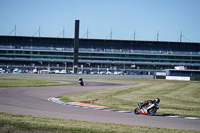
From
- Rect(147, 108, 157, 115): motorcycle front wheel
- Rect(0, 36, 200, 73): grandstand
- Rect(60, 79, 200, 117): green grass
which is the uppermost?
Rect(0, 36, 200, 73): grandstand

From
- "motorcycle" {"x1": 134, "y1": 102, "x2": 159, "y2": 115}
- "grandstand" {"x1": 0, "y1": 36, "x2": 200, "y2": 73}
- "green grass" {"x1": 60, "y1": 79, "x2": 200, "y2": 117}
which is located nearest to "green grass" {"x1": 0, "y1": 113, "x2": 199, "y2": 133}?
"motorcycle" {"x1": 134, "y1": 102, "x2": 159, "y2": 115}

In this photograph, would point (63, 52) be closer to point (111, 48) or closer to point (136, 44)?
point (111, 48)

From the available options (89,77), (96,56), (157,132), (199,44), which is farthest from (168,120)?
(199,44)

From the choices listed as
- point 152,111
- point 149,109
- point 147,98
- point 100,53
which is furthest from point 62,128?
point 100,53

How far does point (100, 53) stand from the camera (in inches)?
4267

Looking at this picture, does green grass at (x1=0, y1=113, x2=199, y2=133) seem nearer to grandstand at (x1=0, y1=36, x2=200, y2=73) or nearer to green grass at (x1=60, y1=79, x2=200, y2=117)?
green grass at (x1=60, y1=79, x2=200, y2=117)

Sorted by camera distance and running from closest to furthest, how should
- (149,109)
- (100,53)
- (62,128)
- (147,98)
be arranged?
(62,128)
(149,109)
(147,98)
(100,53)

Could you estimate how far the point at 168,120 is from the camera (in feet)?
44.7

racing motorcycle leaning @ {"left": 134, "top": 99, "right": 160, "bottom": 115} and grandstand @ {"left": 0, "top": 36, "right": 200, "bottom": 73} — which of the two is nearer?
racing motorcycle leaning @ {"left": 134, "top": 99, "right": 160, "bottom": 115}

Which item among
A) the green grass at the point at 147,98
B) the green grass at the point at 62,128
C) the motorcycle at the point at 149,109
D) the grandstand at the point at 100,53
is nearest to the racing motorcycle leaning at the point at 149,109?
the motorcycle at the point at 149,109

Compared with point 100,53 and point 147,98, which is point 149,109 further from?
point 100,53

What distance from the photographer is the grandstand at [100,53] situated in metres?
105

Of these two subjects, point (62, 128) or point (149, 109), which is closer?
point (62, 128)

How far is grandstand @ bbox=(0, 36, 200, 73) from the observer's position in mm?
104938
